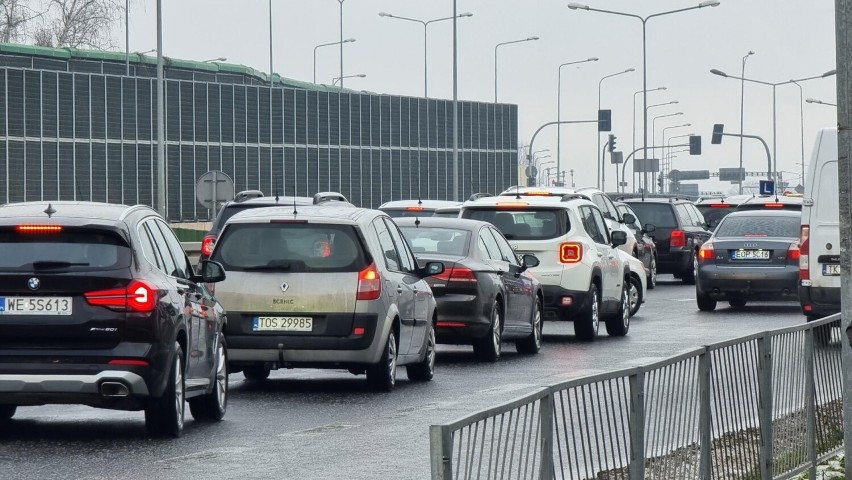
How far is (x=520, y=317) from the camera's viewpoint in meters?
19.9

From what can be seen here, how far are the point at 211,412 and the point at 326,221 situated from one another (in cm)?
255

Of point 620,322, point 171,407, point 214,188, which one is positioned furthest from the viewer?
point 214,188

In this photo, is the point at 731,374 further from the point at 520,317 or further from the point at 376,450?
the point at 520,317

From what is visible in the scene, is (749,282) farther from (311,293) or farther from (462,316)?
(311,293)

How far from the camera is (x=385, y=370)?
15.2 metres

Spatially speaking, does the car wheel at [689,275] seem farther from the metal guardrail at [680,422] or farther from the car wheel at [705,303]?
the metal guardrail at [680,422]

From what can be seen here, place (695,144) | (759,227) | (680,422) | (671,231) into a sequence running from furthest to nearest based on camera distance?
(695,144) < (671,231) < (759,227) < (680,422)

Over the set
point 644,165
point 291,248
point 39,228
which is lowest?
point 291,248

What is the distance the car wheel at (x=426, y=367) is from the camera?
54.3ft

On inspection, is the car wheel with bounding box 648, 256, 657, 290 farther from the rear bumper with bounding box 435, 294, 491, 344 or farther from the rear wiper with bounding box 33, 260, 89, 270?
the rear wiper with bounding box 33, 260, 89, 270

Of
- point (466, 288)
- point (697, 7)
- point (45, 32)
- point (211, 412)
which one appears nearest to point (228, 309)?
point (211, 412)

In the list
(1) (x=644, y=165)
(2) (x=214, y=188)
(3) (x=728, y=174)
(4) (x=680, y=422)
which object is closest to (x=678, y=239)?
(2) (x=214, y=188)

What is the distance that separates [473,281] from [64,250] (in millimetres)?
7210

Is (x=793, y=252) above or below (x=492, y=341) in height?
above
